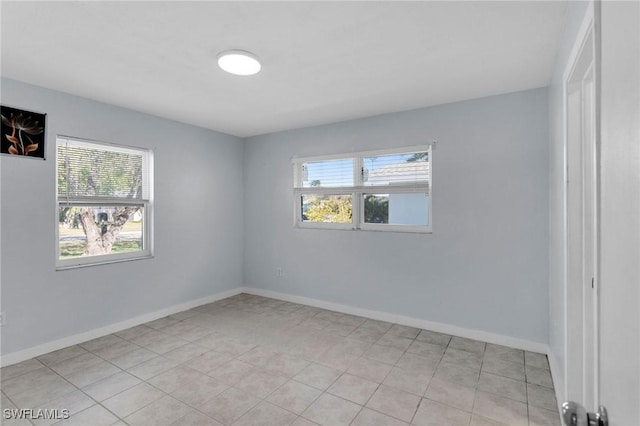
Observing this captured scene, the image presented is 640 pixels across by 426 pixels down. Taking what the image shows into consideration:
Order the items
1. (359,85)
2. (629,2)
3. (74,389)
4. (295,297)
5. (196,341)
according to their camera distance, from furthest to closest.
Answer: (295,297) < (196,341) < (359,85) < (74,389) < (629,2)

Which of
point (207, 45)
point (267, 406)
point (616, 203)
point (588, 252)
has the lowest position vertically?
point (267, 406)

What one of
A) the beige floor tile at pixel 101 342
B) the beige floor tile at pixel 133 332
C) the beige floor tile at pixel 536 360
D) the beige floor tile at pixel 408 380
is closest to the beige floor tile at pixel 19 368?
the beige floor tile at pixel 101 342

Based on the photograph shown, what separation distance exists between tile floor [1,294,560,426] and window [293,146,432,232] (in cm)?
129

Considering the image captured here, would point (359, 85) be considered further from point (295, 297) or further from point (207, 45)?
point (295, 297)

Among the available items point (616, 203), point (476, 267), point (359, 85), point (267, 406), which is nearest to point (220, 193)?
point (359, 85)

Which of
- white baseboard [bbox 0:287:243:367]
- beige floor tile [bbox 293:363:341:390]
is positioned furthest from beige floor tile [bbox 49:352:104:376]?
beige floor tile [bbox 293:363:341:390]

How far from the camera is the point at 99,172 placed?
344 cm

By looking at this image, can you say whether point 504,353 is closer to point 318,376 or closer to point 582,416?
point 318,376

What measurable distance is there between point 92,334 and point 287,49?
3391mm

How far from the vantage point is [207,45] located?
2.18 meters

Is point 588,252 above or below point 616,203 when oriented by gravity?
below

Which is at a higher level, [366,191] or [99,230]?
[366,191]

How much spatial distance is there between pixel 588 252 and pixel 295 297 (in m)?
3.51

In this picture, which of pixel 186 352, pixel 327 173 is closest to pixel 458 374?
pixel 186 352
